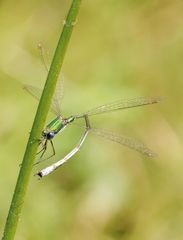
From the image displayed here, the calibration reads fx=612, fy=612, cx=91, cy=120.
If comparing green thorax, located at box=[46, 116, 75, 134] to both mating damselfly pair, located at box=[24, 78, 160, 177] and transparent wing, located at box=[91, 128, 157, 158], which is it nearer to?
mating damselfly pair, located at box=[24, 78, 160, 177]

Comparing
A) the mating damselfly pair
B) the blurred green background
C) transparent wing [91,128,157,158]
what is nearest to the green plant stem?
the mating damselfly pair

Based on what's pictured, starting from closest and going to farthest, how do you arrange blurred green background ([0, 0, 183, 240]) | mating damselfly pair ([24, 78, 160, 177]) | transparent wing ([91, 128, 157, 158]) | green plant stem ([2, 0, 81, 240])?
green plant stem ([2, 0, 81, 240]), mating damselfly pair ([24, 78, 160, 177]), transparent wing ([91, 128, 157, 158]), blurred green background ([0, 0, 183, 240])

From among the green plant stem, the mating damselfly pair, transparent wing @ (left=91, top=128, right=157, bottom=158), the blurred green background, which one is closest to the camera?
the green plant stem

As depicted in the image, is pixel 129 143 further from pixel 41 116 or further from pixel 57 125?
pixel 41 116

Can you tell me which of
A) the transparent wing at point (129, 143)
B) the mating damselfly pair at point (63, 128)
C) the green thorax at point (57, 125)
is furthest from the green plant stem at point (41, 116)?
the transparent wing at point (129, 143)

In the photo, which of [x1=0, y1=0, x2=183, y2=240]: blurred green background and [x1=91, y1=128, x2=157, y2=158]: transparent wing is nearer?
[x1=91, y1=128, x2=157, y2=158]: transparent wing

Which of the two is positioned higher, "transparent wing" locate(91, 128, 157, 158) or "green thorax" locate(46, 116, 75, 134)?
"green thorax" locate(46, 116, 75, 134)

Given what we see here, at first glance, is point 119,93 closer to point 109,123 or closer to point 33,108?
point 109,123
